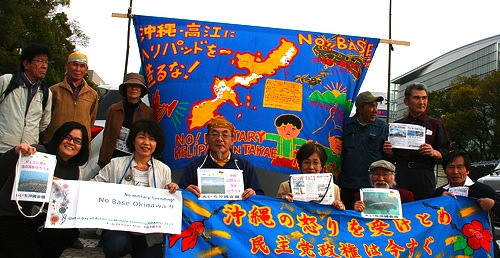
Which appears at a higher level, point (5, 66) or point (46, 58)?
point (5, 66)

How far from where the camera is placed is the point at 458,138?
3703 cm

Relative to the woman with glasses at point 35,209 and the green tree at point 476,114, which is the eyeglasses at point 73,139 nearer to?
the woman with glasses at point 35,209

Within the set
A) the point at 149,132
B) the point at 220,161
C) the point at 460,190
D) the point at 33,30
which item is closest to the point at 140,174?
the point at 149,132

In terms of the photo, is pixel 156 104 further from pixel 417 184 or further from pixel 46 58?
pixel 417 184

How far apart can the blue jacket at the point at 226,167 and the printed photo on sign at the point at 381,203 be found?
36.5 inches

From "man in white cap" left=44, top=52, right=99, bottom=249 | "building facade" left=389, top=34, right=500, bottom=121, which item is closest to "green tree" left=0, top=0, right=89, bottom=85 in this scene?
"man in white cap" left=44, top=52, right=99, bottom=249

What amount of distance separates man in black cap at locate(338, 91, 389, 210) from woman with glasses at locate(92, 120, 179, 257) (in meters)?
2.10

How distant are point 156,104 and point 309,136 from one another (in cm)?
178

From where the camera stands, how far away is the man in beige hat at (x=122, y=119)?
16.2 ft

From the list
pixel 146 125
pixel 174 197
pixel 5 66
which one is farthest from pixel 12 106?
pixel 5 66

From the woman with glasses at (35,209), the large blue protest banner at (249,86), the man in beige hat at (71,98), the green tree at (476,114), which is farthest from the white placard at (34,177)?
the green tree at (476,114)

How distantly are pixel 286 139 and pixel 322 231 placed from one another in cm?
149

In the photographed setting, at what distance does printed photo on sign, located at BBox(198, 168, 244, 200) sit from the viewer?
389 cm

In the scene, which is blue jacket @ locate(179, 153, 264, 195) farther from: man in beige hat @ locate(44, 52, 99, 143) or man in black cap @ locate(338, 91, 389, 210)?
man in beige hat @ locate(44, 52, 99, 143)
